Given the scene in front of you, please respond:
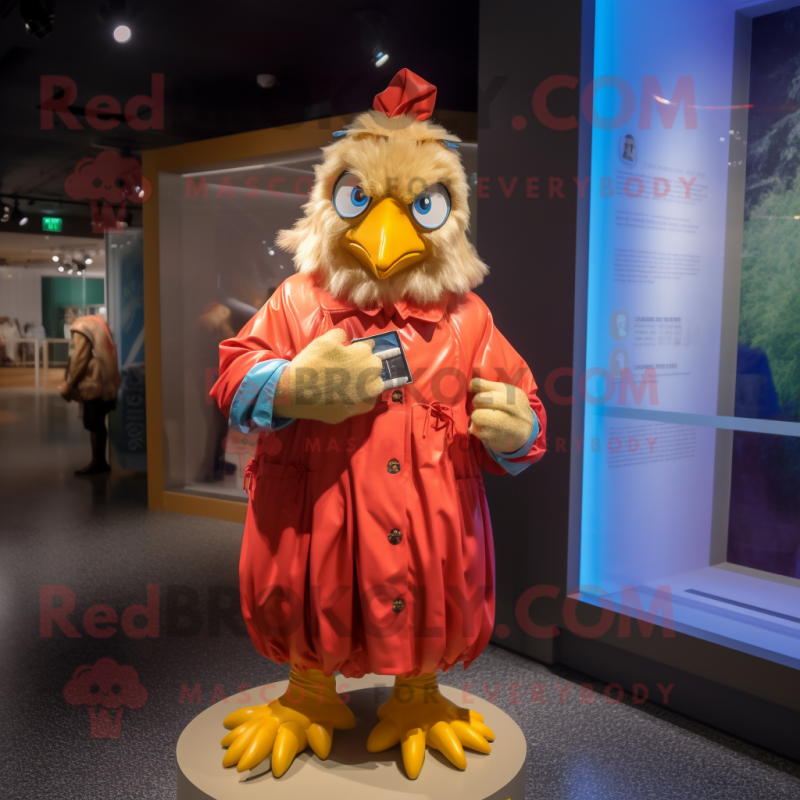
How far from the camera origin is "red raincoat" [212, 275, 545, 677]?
1405mm

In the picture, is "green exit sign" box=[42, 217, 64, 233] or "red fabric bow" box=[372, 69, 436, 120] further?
A: "green exit sign" box=[42, 217, 64, 233]

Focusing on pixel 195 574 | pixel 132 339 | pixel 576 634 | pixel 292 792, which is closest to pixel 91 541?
pixel 195 574

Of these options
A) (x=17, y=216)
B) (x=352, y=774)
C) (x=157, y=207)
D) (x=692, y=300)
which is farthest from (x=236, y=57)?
(x=17, y=216)

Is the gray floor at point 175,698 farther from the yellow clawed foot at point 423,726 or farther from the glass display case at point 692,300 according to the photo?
the yellow clawed foot at point 423,726

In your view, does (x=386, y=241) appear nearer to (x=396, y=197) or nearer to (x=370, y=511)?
(x=396, y=197)

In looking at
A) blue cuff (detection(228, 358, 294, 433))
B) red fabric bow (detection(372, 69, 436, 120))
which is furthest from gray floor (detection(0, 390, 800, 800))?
red fabric bow (detection(372, 69, 436, 120))

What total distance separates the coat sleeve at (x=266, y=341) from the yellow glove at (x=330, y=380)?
10cm

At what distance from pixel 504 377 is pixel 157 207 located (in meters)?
3.44

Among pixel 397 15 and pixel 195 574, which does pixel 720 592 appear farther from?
pixel 397 15

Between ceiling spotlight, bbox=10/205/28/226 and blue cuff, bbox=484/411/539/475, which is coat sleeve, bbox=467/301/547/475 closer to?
blue cuff, bbox=484/411/539/475

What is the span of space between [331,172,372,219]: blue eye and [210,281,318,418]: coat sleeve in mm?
191

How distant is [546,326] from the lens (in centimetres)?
256

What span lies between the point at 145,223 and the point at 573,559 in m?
3.21

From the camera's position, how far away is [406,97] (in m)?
1.52
